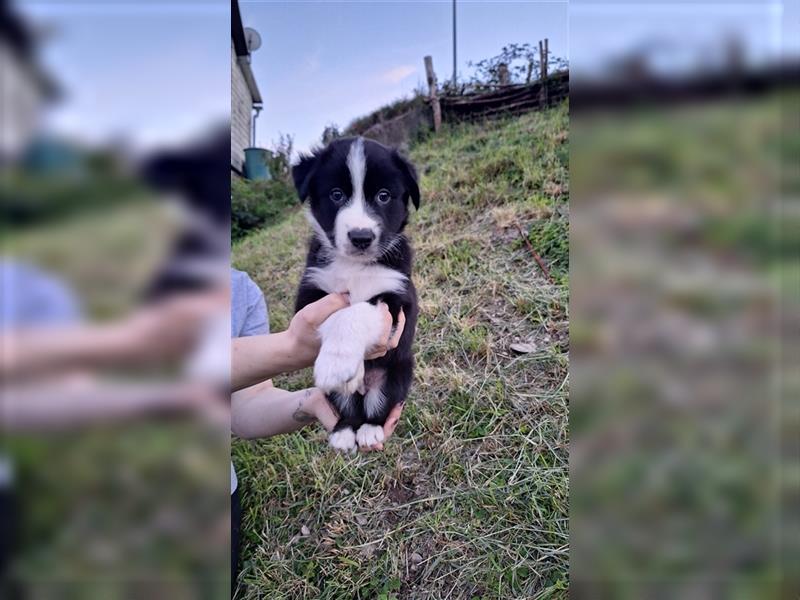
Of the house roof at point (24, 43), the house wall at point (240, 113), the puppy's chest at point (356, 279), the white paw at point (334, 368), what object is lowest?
the white paw at point (334, 368)

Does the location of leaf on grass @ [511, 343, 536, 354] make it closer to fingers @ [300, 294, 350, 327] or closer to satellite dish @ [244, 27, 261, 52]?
fingers @ [300, 294, 350, 327]

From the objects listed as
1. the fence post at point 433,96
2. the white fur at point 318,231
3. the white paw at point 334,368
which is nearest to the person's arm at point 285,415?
the white paw at point 334,368

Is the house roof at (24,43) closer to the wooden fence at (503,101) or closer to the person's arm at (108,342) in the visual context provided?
the person's arm at (108,342)

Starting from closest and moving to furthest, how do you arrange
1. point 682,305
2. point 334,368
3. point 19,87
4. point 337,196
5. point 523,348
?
point 19,87, point 682,305, point 334,368, point 337,196, point 523,348

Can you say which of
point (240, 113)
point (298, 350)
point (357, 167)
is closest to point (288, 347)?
point (298, 350)

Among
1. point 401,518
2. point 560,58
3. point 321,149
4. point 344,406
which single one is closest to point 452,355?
point 344,406

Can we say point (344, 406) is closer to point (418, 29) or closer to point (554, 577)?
point (554, 577)

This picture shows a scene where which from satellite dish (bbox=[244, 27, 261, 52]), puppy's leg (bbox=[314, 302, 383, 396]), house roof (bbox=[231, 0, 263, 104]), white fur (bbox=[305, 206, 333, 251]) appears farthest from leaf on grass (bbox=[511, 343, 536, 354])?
satellite dish (bbox=[244, 27, 261, 52])

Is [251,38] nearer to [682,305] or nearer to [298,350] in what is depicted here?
[298,350]
